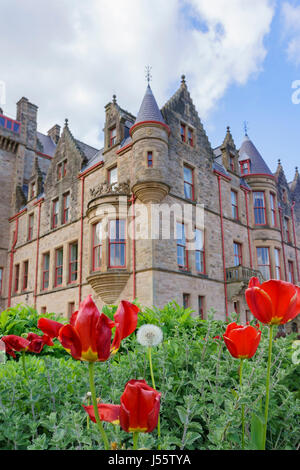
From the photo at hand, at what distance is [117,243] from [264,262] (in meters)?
10.1

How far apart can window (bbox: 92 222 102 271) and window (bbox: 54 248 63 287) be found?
163 inches

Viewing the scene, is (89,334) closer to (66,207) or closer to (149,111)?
(149,111)

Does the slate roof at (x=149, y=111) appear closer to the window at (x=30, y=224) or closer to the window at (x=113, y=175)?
the window at (x=113, y=175)

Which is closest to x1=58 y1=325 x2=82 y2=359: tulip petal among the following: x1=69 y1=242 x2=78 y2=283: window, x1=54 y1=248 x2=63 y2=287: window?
x1=69 y1=242 x2=78 y2=283: window

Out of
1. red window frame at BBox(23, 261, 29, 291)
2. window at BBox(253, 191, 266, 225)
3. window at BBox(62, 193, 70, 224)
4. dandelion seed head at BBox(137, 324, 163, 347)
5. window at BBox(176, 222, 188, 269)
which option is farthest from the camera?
red window frame at BBox(23, 261, 29, 291)

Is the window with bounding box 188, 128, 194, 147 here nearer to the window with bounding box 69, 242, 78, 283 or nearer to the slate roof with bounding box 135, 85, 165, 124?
the slate roof with bounding box 135, 85, 165, 124

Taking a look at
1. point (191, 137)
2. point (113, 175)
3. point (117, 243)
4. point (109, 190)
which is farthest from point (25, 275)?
point (191, 137)

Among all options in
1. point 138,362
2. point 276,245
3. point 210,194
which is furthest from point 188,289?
point 138,362

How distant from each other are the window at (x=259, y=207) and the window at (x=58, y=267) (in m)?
12.1

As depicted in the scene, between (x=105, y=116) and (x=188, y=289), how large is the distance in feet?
34.9

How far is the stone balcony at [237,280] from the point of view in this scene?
59.9ft

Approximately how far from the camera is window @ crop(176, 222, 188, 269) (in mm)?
17234

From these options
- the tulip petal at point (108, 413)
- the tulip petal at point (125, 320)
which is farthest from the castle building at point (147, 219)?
the tulip petal at point (108, 413)

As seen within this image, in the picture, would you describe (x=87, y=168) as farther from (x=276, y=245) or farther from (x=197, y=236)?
(x=276, y=245)
